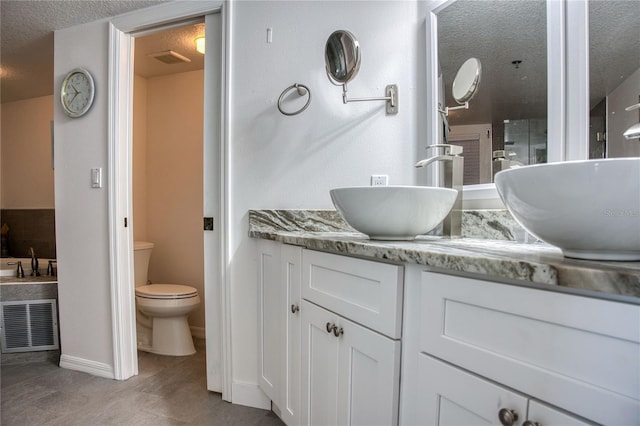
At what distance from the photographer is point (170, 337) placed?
2.44m

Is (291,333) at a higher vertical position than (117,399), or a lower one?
higher

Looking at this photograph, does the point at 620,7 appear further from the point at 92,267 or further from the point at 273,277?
the point at 92,267

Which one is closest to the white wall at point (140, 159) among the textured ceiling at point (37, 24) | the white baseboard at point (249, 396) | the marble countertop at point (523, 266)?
the textured ceiling at point (37, 24)

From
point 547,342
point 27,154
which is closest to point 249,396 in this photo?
point 547,342

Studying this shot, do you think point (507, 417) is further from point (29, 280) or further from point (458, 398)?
point (29, 280)

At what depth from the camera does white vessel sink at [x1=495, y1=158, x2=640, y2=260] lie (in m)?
0.53

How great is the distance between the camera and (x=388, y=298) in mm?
822

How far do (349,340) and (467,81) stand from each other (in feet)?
3.33

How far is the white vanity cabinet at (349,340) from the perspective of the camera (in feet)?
2.69

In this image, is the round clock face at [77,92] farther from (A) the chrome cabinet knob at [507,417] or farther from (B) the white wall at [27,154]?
(A) the chrome cabinet knob at [507,417]

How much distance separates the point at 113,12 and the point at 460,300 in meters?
2.30

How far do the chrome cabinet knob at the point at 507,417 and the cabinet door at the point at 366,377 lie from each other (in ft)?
0.81

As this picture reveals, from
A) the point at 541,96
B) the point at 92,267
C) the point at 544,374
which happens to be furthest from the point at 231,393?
the point at 541,96

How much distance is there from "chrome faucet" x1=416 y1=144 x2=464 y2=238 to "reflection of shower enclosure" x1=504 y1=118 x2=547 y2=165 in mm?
157
